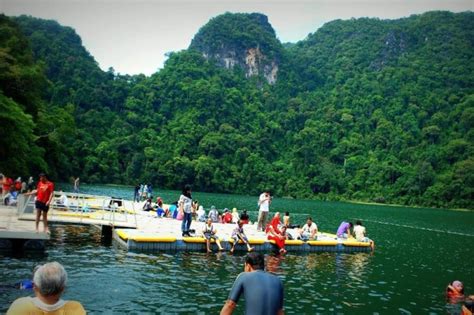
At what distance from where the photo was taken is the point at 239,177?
423 ft

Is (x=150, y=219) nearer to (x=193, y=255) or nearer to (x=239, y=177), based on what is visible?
(x=193, y=255)

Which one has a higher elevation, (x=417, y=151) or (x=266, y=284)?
(x=417, y=151)

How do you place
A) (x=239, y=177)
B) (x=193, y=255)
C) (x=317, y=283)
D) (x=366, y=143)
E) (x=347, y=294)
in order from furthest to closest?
(x=366, y=143) < (x=239, y=177) < (x=193, y=255) < (x=317, y=283) < (x=347, y=294)

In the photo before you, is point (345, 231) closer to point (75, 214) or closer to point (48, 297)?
point (75, 214)

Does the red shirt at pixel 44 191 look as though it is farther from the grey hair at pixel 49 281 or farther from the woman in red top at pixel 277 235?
the grey hair at pixel 49 281

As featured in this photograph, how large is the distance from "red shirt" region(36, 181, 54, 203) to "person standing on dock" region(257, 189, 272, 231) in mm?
12755

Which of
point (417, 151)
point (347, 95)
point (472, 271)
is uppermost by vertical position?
point (347, 95)

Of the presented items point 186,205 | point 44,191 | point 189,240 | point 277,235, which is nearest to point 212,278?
point 189,240

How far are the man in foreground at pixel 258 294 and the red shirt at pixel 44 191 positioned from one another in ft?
42.7

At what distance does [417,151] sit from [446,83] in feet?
191

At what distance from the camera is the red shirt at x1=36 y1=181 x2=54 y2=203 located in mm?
16844

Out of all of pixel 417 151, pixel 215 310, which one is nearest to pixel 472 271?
pixel 215 310

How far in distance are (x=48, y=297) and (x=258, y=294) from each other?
282 cm

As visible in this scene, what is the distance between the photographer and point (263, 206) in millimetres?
26906
